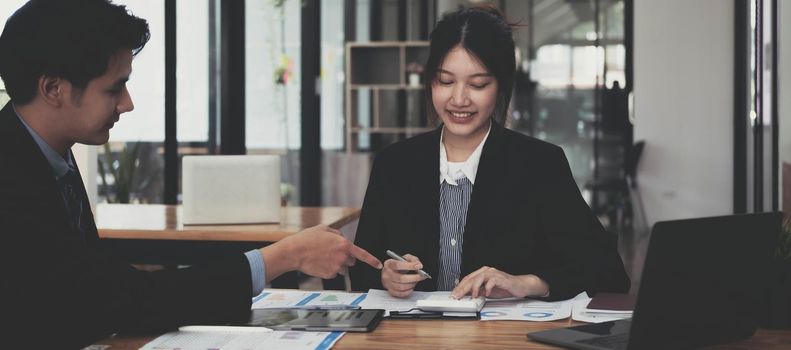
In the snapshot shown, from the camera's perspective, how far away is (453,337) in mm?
1690

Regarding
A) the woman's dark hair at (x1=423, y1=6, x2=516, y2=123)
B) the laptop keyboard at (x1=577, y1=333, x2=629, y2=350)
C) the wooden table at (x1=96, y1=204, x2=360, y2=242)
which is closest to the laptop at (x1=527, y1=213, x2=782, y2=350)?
the laptop keyboard at (x1=577, y1=333, x2=629, y2=350)

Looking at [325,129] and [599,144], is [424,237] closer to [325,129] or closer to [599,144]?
[325,129]

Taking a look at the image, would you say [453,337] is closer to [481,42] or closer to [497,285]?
[497,285]

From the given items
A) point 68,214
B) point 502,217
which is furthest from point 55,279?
point 502,217

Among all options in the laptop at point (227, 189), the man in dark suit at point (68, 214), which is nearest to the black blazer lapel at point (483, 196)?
the man in dark suit at point (68, 214)

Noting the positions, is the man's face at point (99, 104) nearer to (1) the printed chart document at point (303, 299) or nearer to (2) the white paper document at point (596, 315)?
(1) the printed chart document at point (303, 299)

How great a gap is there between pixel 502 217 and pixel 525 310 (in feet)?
1.33

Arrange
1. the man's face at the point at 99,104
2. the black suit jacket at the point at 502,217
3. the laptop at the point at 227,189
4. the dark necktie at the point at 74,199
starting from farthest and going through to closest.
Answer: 1. the laptop at the point at 227,189
2. the black suit jacket at the point at 502,217
3. the dark necktie at the point at 74,199
4. the man's face at the point at 99,104

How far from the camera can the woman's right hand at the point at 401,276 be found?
205 cm

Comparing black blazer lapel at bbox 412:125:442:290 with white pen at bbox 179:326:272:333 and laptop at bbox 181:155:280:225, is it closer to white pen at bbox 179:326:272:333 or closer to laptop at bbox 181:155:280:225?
white pen at bbox 179:326:272:333

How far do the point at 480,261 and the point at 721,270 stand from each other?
88 centimetres

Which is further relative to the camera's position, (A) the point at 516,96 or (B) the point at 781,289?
(A) the point at 516,96

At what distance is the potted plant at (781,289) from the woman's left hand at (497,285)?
1.66 feet

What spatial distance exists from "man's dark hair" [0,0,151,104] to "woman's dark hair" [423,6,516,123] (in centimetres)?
93
